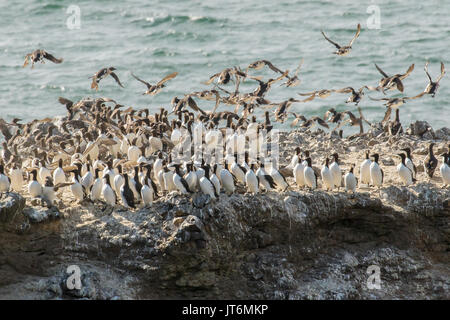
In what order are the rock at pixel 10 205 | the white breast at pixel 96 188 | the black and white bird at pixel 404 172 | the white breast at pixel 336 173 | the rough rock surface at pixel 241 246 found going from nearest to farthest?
1. the rock at pixel 10 205
2. the rough rock surface at pixel 241 246
3. the white breast at pixel 96 188
4. the white breast at pixel 336 173
5. the black and white bird at pixel 404 172

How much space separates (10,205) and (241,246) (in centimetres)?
496

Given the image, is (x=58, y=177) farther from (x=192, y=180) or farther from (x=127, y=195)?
(x=192, y=180)

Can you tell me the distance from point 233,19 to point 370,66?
11759 mm

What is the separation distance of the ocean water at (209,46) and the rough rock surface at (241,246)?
2057 cm

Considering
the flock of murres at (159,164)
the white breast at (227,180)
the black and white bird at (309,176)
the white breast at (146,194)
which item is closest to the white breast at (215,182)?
the flock of murres at (159,164)

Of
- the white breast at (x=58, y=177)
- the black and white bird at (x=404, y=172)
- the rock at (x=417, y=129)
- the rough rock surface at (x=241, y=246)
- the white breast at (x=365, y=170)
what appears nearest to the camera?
the rough rock surface at (x=241, y=246)

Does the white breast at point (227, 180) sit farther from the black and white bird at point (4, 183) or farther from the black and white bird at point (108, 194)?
the black and white bird at point (4, 183)

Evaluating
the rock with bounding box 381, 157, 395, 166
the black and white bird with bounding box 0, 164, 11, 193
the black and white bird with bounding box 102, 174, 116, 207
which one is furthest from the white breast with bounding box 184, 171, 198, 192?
the rock with bounding box 381, 157, 395, 166

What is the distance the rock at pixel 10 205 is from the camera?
55.2 ft

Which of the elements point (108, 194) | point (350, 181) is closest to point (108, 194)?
point (108, 194)

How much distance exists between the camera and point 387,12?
55906 millimetres

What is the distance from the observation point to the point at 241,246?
17703 millimetres
